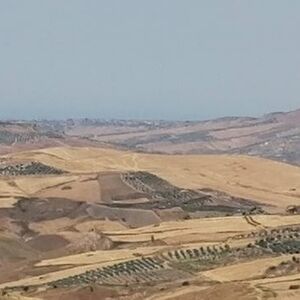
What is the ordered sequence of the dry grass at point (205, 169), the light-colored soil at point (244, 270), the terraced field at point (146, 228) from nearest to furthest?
1. the terraced field at point (146, 228)
2. the light-colored soil at point (244, 270)
3. the dry grass at point (205, 169)

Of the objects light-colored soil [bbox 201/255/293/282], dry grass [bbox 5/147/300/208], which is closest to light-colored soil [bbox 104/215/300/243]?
light-colored soil [bbox 201/255/293/282]

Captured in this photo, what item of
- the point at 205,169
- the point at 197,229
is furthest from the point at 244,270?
the point at 205,169

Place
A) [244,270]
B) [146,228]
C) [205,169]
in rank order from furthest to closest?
[205,169]
[146,228]
[244,270]

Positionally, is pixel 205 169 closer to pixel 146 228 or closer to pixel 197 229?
pixel 146 228

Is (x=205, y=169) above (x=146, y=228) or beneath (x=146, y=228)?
above

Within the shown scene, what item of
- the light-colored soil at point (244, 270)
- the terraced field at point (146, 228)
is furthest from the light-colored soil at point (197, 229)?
the light-colored soil at point (244, 270)

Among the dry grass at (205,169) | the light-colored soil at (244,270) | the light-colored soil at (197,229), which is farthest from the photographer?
the dry grass at (205,169)

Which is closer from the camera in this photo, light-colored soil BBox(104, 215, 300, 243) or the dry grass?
light-colored soil BBox(104, 215, 300, 243)

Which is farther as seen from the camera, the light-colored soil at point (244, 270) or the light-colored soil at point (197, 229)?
the light-colored soil at point (197, 229)

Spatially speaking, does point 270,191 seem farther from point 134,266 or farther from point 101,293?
point 101,293

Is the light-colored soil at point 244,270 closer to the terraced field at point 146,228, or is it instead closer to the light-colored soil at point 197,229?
the terraced field at point 146,228

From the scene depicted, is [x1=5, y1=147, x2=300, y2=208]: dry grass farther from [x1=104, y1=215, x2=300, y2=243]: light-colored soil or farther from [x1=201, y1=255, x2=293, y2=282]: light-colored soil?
[x1=201, y1=255, x2=293, y2=282]: light-colored soil
